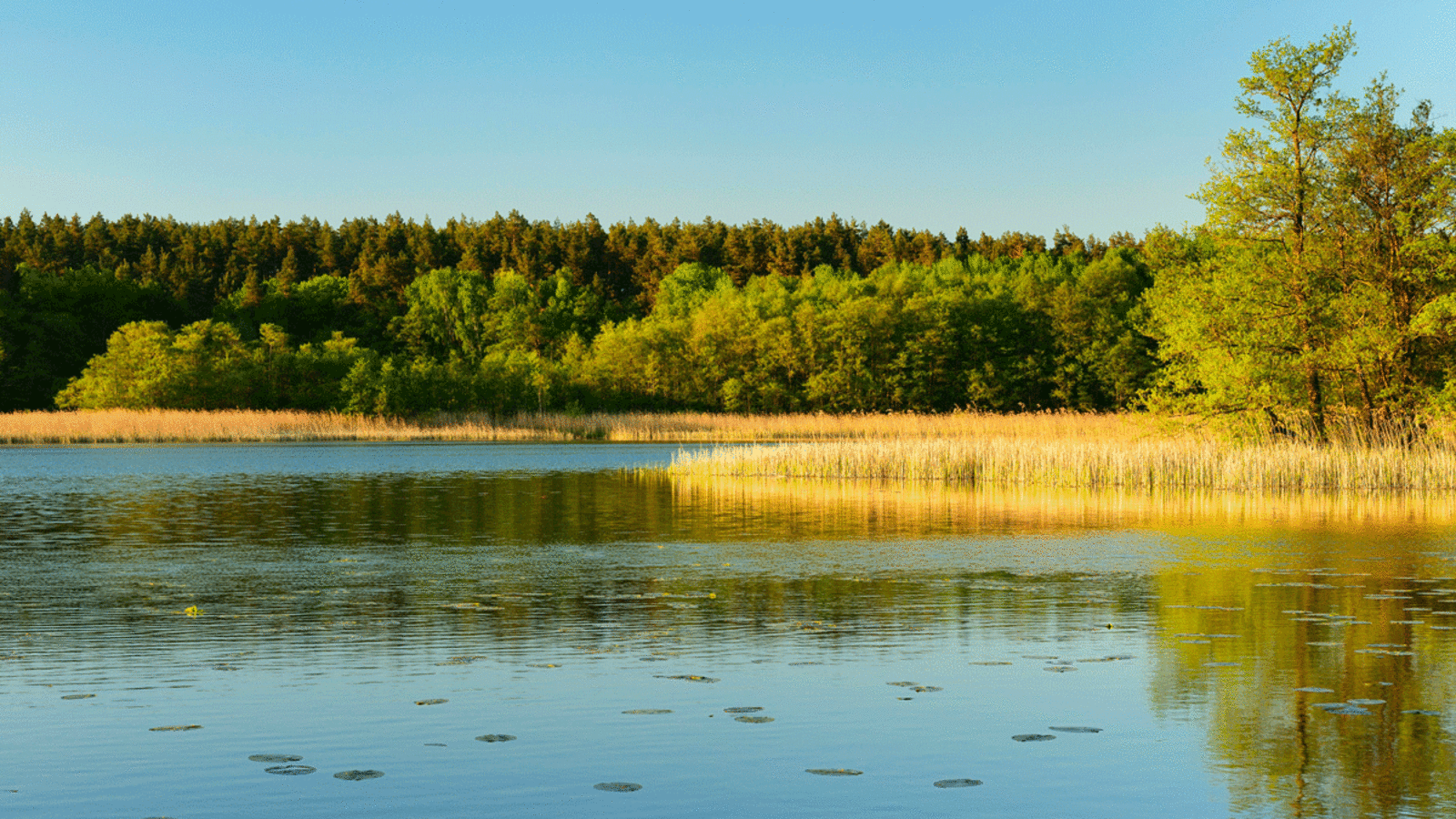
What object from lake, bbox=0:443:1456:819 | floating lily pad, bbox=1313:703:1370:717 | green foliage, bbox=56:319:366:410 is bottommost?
lake, bbox=0:443:1456:819

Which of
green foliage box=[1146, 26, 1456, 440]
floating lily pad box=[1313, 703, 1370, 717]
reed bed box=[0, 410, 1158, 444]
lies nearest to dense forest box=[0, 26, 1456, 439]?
green foliage box=[1146, 26, 1456, 440]

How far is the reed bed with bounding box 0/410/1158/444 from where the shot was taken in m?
60.6

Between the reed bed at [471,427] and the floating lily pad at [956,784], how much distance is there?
4894 centimetres

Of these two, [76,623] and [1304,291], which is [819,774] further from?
[1304,291]

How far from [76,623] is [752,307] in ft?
288

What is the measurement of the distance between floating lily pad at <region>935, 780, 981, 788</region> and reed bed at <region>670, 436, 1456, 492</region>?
932 inches

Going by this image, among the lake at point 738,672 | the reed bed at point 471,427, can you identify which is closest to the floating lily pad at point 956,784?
the lake at point 738,672

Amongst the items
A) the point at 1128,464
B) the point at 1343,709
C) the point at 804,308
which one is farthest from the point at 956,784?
the point at 804,308

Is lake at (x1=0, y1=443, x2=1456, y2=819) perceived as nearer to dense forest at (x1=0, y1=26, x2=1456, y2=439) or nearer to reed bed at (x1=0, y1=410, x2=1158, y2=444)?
dense forest at (x1=0, y1=26, x2=1456, y2=439)

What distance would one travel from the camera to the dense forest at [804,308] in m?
34.9

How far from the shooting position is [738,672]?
9.60 m

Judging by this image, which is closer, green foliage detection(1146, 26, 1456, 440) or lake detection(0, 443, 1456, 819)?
lake detection(0, 443, 1456, 819)

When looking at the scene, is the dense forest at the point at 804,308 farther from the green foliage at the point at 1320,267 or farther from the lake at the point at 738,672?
the lake at the point at 738,672

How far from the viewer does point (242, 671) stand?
9562 mm
